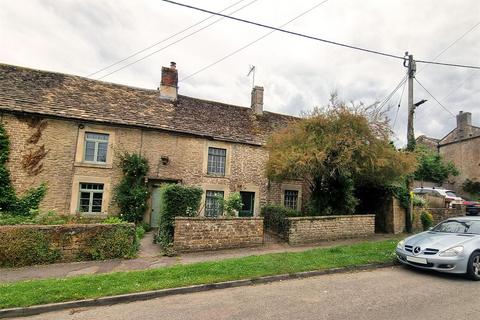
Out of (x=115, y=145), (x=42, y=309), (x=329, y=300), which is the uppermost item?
(x=115, y=145)

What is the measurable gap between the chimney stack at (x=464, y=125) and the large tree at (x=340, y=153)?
25048 millimetres

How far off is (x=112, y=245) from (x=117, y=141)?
708 cm

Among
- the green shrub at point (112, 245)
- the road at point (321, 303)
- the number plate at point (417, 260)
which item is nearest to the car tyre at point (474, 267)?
the road at point (321, 303)

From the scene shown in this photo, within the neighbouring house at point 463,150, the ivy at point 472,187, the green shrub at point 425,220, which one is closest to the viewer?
the green shrub at point 425,220

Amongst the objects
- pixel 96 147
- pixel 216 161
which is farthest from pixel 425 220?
pixel 96 147

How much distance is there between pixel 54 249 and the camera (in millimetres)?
7980

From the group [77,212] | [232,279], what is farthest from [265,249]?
[77,212]

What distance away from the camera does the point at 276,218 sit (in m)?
12.5

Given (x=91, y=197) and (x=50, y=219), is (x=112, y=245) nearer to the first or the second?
(x=50, y=219)

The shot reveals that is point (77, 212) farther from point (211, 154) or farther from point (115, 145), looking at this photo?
point (211, 154)

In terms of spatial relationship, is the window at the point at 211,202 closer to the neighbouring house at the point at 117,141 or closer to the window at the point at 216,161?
the neighbouring house at the point at 117,141

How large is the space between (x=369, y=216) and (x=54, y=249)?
12.4 m

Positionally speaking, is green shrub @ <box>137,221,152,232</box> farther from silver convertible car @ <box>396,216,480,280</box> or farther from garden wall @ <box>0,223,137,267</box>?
silver convertible car @ <box>396,216,480,280</box>

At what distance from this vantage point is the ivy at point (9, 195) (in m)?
11.8
